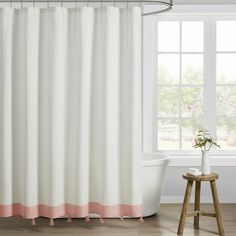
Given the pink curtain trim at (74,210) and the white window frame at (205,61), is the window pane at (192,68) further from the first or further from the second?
the pink curtain trim at (74,210)

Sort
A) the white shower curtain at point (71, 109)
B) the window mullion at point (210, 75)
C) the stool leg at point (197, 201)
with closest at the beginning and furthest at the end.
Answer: the white shower curtain at point (71, 109), the stool leg at point (197, 201), the window mullion at point (210, 75)

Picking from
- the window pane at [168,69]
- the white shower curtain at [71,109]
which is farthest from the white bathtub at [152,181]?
the window pane at [168,69]

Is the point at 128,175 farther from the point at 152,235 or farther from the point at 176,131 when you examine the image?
the point at 176,131

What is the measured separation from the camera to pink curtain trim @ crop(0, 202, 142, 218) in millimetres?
4535

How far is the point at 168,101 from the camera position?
585cm

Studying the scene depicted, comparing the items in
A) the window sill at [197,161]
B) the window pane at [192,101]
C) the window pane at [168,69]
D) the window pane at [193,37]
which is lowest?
the window sill at [197,161]

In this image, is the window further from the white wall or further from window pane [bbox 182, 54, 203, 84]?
the white wall

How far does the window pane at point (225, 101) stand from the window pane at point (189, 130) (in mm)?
260

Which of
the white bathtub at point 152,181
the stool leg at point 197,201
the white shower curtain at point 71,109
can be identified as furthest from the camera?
the white bathtub at point 152,181

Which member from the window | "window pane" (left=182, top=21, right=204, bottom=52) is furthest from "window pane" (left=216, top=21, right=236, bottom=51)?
"window pane" (left=182, top=21, right=204, bottom=52)

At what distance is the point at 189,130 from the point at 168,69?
729 millimetres

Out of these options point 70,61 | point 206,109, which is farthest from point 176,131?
point 70,61

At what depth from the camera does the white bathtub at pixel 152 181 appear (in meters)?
4.94

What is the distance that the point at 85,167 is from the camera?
4.52 meters
